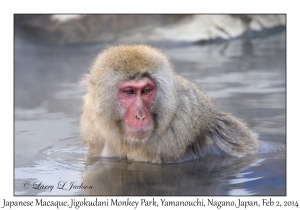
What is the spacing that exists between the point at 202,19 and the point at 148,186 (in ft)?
36.0

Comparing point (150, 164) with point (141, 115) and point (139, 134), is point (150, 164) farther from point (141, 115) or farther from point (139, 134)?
point (141, 115)

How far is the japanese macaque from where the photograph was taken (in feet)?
19.1

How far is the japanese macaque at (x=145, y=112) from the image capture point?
582cm

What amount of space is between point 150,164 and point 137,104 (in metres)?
0.86

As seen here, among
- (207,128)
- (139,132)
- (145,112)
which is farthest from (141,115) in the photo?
(207,128)

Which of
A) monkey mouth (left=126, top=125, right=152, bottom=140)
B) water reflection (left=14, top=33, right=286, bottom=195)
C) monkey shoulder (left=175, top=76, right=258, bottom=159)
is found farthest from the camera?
monkey shoulder (left=175, top=76, right=258, bottom=159)

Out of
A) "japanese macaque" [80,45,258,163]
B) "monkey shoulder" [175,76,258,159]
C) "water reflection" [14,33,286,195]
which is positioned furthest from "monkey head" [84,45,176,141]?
"water reflection" [14,33,286,195]

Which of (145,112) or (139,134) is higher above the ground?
(145,112)

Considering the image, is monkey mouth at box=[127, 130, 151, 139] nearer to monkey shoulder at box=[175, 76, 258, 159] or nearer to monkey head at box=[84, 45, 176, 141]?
monkey head at box=[84, 45, 176, 141]

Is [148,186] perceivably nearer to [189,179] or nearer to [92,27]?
[189,179]

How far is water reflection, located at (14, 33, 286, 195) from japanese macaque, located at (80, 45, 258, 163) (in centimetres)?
17

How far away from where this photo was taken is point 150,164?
6258 mm
